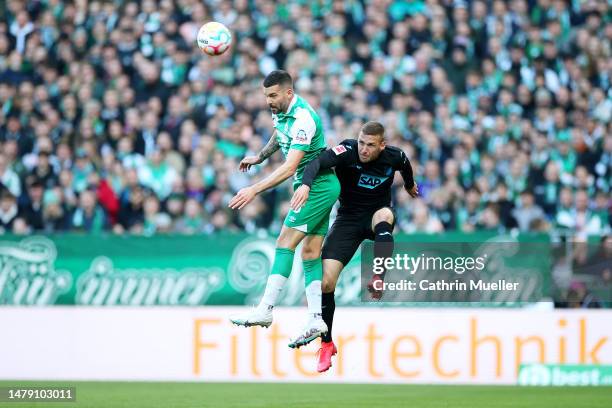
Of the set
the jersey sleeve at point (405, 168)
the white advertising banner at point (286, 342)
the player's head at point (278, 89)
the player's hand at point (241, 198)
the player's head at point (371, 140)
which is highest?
the player's head at point (278, 89)

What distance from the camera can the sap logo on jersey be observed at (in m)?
13.1

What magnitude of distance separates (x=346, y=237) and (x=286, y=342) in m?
4.41

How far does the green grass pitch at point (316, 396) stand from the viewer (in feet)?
46.6

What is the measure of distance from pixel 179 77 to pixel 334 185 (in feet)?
28.3

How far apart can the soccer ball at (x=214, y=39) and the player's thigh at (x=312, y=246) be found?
2.23m

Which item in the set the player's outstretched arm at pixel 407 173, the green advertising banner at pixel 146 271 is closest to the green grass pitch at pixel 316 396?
the green advertising banner at pixel 146 271

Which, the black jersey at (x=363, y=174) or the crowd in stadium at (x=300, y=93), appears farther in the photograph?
the crowd in stadium at (x=300, y=93)

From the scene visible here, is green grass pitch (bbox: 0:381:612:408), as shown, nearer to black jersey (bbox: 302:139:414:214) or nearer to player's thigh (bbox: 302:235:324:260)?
player's thigh (bbox: 302:235:324:260)

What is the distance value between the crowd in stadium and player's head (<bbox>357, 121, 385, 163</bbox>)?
5.58 meters

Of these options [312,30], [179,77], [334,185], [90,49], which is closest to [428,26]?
[312,30]

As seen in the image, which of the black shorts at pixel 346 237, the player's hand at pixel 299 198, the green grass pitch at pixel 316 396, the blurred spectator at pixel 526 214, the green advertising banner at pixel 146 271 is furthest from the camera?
the blurred spectator at pixel 526 214

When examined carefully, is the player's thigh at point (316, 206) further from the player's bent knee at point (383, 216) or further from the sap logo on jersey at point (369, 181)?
the player's bent knee at point (383, 216)

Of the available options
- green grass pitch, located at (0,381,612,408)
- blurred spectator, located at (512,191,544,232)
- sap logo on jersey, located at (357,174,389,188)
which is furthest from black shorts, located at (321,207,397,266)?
blurred spectator, located at (512,191,544,232)

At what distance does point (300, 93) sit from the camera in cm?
2036
